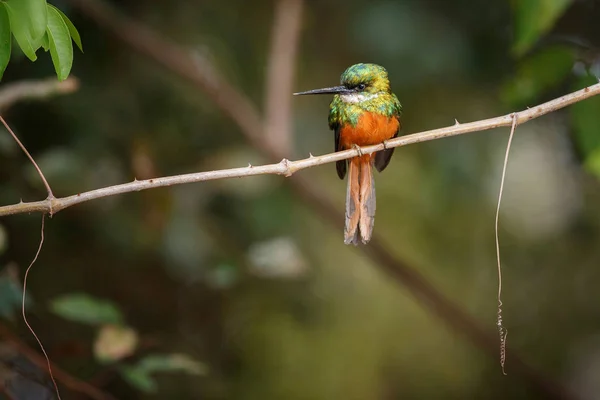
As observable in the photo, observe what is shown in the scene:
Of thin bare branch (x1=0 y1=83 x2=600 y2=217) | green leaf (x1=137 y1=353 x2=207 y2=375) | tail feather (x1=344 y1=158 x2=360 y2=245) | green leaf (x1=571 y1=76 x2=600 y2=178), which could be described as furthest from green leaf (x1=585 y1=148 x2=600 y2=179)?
green leaf (x1=137 y1=353 x2=207 y2=375)

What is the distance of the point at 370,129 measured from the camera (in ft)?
6.59

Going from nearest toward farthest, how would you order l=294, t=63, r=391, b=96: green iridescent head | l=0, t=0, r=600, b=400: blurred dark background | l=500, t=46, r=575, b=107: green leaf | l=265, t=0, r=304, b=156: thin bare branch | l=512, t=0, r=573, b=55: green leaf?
l=294, t=63, r=391, b=96: green iridescent head
l=512, t=0, r=573, b=55: green leaf
l=500, t=46, r=575, b=107: green leaf
l=0, t=0, r=600, b=400: blurred dark background
l=265, t=0, r=304, b=156: thin bare branch

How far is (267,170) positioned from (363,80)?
60 centimetres

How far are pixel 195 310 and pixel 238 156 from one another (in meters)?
0.72

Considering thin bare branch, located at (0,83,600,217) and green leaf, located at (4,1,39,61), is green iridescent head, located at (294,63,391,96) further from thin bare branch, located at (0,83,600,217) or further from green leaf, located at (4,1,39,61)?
green leaf, located at (4,1,39,61)

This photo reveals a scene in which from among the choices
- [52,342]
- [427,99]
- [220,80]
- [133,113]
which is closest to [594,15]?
[427,99]

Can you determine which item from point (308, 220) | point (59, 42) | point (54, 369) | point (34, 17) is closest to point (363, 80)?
point (59, 42)

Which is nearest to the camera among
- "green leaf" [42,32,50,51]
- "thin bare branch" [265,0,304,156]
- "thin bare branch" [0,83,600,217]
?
"green leaf" [42,32,50,51]

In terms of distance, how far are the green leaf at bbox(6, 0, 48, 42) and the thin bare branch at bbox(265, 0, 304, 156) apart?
2.04 m

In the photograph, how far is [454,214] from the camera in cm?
395

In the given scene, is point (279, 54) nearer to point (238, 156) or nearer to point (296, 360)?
point (238, 156)

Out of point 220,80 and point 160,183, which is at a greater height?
point 220,80

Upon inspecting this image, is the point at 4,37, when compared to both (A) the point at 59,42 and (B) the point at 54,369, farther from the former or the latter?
(B) the point at 54,369

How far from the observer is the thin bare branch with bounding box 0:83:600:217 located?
1352 mm
